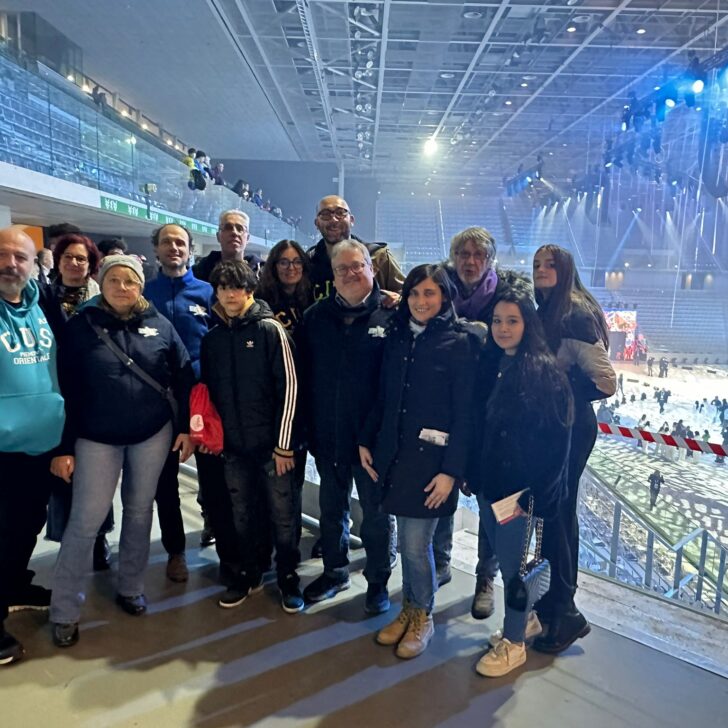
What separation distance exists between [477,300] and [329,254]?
787mm

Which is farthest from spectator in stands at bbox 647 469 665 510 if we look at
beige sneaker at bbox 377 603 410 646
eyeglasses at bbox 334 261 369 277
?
eyeglasses at bbox 334 261 369 277

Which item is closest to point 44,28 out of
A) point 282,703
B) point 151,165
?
point 151,165

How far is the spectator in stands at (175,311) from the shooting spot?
2402 mm

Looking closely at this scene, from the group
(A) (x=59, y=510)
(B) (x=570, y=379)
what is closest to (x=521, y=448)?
(B) (x=570, y=379)

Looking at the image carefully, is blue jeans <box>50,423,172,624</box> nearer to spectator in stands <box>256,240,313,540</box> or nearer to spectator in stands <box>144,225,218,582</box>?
spectator in stands <box>144,225,218,582</box>

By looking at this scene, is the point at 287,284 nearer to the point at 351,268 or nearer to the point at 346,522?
the point at 351,268

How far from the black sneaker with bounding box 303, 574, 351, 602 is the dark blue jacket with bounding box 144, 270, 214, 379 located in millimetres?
1100

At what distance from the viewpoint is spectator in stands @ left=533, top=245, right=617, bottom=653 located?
1.83 metres

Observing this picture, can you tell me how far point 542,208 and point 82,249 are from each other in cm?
1821

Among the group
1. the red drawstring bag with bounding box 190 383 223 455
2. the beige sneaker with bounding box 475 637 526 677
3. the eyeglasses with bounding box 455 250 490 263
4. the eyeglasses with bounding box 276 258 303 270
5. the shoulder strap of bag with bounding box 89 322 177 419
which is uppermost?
the eyeglasses with bounding box 455 250 490 263

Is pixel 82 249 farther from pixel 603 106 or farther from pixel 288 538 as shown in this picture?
pixel 603 106

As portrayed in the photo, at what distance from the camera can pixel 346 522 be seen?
231 cm

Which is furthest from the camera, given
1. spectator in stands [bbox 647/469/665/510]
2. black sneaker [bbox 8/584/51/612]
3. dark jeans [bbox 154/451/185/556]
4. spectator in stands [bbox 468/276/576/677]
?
spectator in stands [bbox 647/469/665/510]

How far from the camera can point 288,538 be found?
2223 mm
